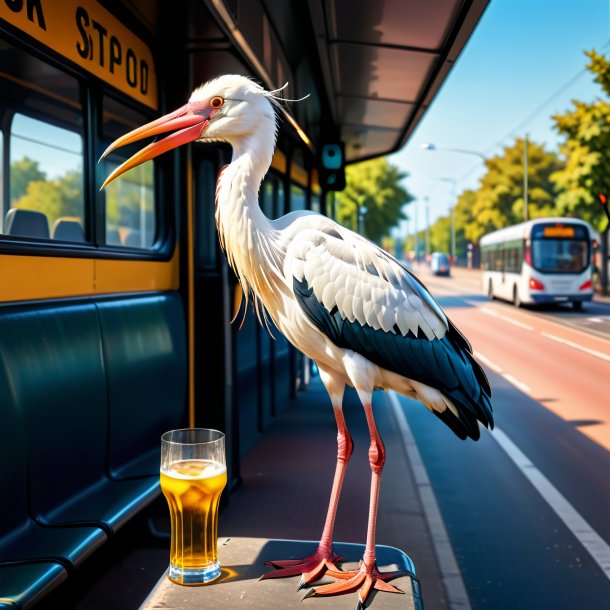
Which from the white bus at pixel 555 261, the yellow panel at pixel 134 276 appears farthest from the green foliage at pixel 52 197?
the white bus at pixel 555 261

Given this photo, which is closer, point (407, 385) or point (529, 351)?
point (407, 385)

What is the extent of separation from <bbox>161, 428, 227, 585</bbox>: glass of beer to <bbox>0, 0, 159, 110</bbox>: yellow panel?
6.39ft

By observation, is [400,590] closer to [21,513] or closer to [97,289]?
[21,513]

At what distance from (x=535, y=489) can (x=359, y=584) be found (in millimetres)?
3900

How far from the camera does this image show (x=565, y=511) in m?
5.29

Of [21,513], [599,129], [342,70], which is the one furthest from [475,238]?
[21,513]

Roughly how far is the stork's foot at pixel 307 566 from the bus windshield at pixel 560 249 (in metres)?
22.7

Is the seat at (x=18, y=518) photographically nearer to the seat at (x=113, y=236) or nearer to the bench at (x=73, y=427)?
the bench at (x=73, y=427)

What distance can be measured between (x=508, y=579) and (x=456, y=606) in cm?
50

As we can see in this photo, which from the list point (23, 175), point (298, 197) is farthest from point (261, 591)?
point (298, 197)

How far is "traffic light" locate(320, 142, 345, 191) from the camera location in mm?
8781

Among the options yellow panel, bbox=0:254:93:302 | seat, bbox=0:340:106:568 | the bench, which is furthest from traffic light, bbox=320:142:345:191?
seat, bbox=0:340:106:568

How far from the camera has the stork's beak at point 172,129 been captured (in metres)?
2.14

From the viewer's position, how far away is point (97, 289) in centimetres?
421
